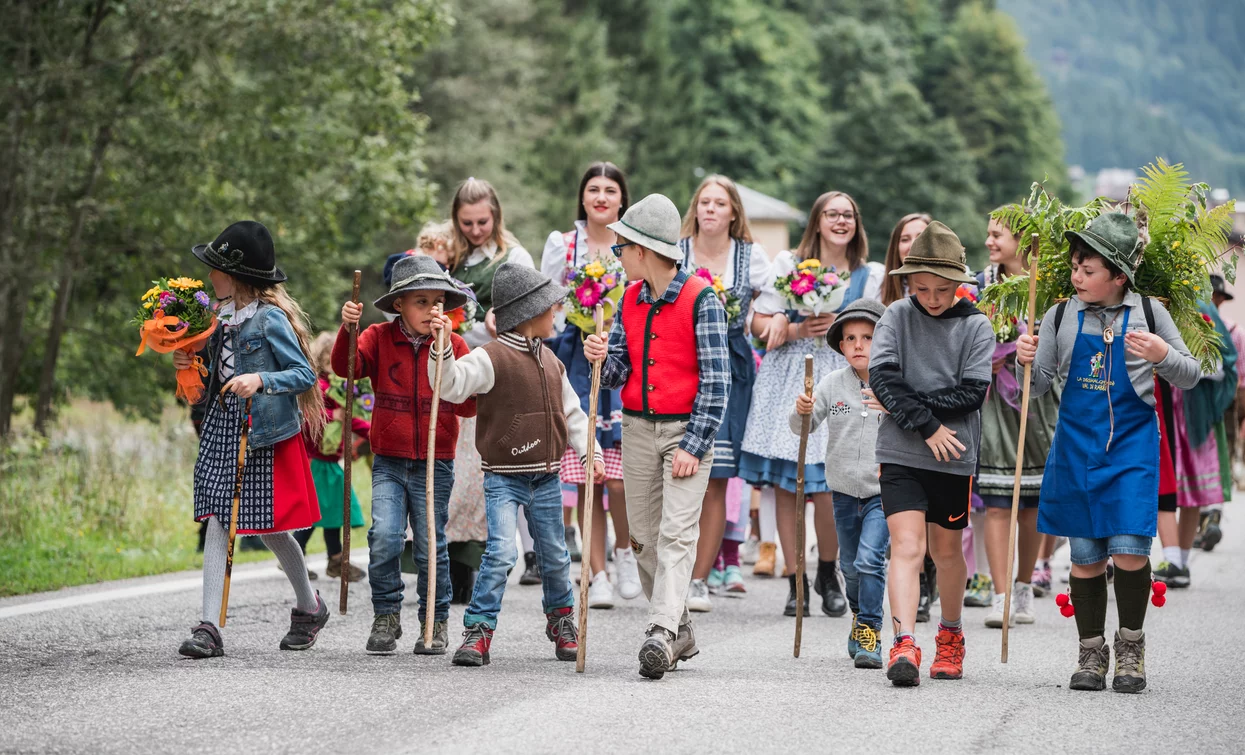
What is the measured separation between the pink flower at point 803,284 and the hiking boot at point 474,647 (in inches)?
137

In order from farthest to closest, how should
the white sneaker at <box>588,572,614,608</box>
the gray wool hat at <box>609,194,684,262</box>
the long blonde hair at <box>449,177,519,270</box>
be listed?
the long blonde hair at <box>449,177,519,270</box>
the white sneaker at <box>588,572,614,608</box>
the gray wool hat at <box>609,194,684,262</box>

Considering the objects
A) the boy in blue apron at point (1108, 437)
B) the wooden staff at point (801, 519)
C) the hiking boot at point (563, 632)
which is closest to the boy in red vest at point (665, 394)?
the hiking boot at point (563, 632)

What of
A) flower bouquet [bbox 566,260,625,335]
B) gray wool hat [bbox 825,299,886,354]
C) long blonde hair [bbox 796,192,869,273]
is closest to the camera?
gray wool hat [bbox 825,299,886,354]

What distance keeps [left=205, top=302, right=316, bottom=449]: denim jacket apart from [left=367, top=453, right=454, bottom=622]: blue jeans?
0.52 metres

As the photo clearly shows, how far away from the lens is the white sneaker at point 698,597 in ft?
30.7

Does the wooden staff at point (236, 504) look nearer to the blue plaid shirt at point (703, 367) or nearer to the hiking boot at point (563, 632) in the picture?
the hiking boot at point (563, 632)

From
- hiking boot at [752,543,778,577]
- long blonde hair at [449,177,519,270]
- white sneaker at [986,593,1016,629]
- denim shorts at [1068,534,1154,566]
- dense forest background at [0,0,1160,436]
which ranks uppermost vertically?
dense forest background at [0,0,1160,436]

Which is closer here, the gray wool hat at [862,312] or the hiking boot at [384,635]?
the hiking boot at [384,635]

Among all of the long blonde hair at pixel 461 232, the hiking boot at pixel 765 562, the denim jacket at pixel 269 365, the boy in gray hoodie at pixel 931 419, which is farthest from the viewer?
the hiking boot at pixel 765 562

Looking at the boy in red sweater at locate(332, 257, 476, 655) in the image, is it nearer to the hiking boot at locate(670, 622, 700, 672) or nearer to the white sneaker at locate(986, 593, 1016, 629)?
the hiking boot at locate(670, 622, 700, 672)

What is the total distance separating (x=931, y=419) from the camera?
7.07 meters

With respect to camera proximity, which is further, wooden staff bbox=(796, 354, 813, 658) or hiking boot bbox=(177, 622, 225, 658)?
wooden staff bbox=(796, 354, 813, 658)

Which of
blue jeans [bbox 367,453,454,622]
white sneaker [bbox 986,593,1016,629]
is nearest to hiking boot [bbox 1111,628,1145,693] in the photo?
white sneaker [bbox 986,593,1016,629]

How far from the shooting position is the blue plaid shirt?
7.14 m
